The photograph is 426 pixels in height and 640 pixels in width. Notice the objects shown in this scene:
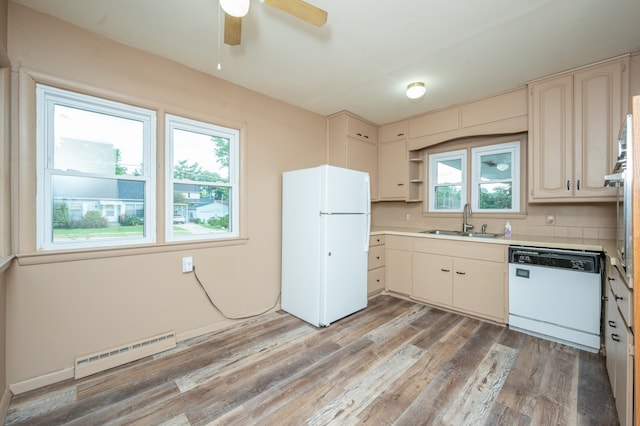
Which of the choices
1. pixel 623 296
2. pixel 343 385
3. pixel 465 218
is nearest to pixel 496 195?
pixel 465 218

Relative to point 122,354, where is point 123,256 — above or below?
above

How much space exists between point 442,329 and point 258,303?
1.98 m

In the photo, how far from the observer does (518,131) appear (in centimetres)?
296

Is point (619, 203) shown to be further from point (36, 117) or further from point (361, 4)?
point (36, 117)

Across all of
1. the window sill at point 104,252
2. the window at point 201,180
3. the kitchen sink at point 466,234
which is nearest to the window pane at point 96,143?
the window at point 201,180

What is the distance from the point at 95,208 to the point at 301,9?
2.10 meters

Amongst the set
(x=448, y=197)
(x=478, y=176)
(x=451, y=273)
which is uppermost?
(x=478, y=176)

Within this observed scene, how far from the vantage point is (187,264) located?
8.16 feet

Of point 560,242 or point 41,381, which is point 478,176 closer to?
point 560,242

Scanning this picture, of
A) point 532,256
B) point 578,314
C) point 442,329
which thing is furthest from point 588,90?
point 442,329

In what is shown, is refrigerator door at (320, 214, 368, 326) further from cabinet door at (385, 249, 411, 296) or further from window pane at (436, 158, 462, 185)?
window pane at (436, 158, 462, 185)

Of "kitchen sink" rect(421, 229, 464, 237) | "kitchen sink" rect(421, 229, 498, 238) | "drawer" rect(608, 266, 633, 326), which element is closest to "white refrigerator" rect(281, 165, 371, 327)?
"kitchen sink" rect(421, 229, 464, 237)

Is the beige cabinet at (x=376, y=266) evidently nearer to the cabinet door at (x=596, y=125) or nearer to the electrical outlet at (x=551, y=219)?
the electrical outlet at (x=551, y=219)

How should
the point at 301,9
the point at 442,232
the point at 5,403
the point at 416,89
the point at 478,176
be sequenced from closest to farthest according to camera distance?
the point at 301,9
the point at 5,403
the point at 416,89
the point at 478,176
the point at 442,232
